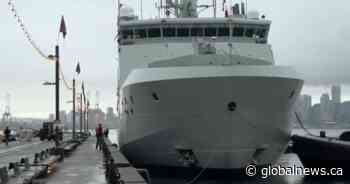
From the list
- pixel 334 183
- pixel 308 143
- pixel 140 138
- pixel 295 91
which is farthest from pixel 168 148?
pixel 308 143

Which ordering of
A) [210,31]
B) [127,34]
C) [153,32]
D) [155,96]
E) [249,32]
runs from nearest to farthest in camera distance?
[155,96] → [210,31] → [153,32] → [249,32] → [127,34]

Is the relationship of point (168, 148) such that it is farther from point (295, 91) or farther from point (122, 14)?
point (122, 14)

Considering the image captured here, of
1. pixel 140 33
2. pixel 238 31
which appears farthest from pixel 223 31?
pixel 140 33

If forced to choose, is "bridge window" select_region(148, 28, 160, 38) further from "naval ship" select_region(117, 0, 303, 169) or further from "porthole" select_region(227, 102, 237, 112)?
"porthole" select_region(227, 102, 237, 112)

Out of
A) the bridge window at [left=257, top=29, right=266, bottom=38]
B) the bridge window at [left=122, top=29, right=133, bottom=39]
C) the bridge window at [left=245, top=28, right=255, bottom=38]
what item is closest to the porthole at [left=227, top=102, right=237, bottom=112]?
the bridge window at [left=245, top=28, right=255, bottom=38]

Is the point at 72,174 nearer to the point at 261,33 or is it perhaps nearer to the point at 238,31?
the point at 238,31

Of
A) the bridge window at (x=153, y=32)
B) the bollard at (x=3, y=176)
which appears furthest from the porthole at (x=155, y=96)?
the bollard at (x=3, y=176)

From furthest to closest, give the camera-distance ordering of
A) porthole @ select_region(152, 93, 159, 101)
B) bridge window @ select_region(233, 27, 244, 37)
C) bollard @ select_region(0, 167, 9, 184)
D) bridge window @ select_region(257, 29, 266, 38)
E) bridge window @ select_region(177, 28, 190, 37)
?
bridge window @ select_region(257, 29, 266, 38)
bridge window @ select_region(233, 27, 244, 37)
bridge window @ select_region(177, 28, 190, 37)
porthole @ select_region(152, 93, 159, 101)
bollard @ select_region(0, 167, 9, 184)

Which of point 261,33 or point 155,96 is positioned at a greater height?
point 261,33

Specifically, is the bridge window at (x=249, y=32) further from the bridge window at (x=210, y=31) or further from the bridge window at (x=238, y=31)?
the bridge window at (x=210, y=31)

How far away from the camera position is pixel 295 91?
23016 mm

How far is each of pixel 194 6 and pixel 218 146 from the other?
13.3 m

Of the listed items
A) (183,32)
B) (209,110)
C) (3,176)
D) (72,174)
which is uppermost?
(183,32)

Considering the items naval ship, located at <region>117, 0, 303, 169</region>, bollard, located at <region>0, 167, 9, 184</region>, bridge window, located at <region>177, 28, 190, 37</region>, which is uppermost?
bridge window, located at <region>177, 28, 190, 37</region>
